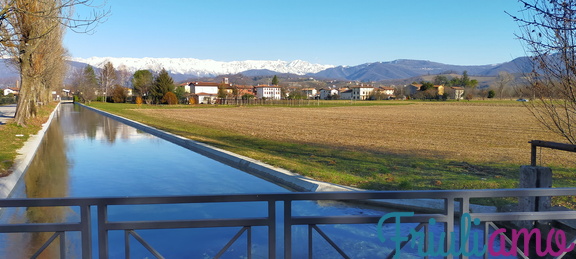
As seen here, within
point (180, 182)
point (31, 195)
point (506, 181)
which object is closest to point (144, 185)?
point (180, 182)

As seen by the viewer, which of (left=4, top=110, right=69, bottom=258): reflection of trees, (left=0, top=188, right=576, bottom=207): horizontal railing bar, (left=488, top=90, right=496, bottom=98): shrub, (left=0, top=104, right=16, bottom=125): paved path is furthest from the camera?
(left=488, top=90, right=496, bottom=98): shrub

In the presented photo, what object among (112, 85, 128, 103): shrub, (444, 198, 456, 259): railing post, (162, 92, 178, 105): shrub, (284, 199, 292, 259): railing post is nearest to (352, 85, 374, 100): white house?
(112, 85, 128, 103): shrub

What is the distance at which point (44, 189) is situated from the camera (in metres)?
9.30

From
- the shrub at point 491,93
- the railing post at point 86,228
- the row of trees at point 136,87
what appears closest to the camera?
the railing post at point 86,228

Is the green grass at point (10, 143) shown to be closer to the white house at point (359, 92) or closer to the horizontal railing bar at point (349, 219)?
the horizontal railing bar at point (349, 219)

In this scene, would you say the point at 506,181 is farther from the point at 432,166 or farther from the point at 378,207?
the point at 378,207

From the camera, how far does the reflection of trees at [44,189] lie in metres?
5.64

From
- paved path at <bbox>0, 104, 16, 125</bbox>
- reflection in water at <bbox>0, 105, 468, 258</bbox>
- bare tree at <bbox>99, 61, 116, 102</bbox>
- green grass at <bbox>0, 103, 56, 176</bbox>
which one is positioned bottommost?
reflection in water at <bbox>0, 105, 468, 258</bbox>

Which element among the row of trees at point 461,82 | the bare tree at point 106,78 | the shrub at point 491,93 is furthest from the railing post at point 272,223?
the row of trees at point 461,82

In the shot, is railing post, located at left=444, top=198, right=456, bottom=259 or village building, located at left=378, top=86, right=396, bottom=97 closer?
railing post, located at left=444, top=198, right=456, bottom=259

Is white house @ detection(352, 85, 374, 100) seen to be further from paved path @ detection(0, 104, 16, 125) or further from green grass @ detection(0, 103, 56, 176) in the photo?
green grass @ detection(0, 103, 56, 176)

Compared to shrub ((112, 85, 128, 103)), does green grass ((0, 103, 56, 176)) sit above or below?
below

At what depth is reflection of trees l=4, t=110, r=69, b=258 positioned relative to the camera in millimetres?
5645

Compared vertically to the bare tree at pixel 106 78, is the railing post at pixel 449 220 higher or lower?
lower
